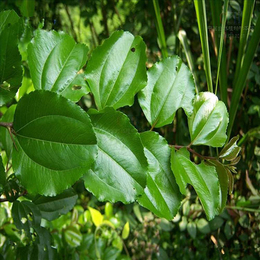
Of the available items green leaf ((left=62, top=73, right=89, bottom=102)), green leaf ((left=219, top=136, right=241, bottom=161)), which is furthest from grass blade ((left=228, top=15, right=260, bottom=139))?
green leaf ((left=62, top=73, right=89, bottom=102))

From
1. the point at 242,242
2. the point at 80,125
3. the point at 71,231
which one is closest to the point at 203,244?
the point at 242,242

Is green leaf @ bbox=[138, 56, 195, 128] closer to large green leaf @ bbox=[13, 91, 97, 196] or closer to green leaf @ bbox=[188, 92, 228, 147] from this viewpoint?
green leaf @ bbox=[188, 92, 228, 147]

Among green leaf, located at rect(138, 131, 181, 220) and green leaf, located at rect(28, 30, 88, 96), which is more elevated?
green leaf, located at rect(28, 30, 88, 96)

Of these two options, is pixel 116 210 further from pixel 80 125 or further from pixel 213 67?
pixel 80 125

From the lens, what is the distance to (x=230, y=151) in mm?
437

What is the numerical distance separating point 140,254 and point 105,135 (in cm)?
97

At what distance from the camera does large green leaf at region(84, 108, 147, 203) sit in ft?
1.13

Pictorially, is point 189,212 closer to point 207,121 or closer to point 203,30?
point 203,30

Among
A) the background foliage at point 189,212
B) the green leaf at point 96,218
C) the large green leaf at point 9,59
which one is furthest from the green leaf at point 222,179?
the green leaf at point 96,218

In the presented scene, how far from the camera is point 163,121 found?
42 centimetres

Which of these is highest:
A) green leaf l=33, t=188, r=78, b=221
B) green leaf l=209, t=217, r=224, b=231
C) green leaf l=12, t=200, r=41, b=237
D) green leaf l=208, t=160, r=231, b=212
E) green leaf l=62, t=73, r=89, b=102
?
green leaf l=62, t=73, r=89, b=102

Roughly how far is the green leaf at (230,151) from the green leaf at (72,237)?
0.49 meters

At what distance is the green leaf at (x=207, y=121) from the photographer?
0.43 m

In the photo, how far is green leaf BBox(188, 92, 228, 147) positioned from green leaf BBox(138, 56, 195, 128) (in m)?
0.01
